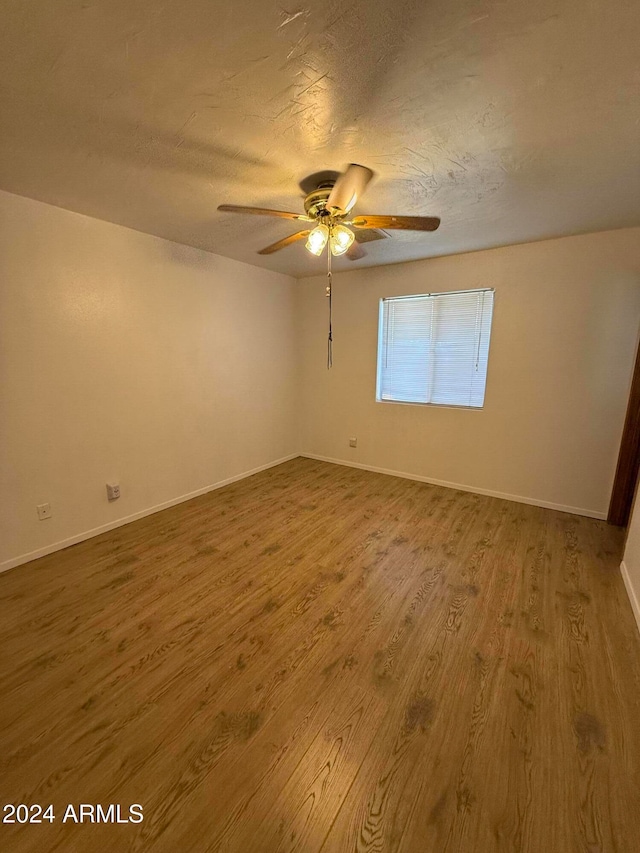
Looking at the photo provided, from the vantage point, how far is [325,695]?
4.67 feet

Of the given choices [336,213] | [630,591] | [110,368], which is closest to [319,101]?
[336,213]

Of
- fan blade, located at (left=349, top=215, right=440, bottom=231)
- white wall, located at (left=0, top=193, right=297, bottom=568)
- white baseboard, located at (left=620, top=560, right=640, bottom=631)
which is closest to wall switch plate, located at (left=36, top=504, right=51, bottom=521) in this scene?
white wall, located at (left=0, top=193, right=297, bottom=568)

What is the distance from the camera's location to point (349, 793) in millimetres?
1100

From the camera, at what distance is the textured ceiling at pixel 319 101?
39.5 inches

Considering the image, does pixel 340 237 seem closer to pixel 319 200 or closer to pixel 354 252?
pixel 319 200

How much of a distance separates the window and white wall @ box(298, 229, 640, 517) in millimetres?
101

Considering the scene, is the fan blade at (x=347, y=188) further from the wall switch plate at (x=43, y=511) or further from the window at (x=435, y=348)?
the wall switch plate at (x=43, y=511)

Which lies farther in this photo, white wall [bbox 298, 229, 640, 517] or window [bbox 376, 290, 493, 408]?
window [bbox 376, 290, 493, 408]

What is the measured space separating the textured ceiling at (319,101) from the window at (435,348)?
1.21 m

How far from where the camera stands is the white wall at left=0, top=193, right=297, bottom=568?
87.0 inches

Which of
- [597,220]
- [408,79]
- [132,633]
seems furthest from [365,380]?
[132,633]

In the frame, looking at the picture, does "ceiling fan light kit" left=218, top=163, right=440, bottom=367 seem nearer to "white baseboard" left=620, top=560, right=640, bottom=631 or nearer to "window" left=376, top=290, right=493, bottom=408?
"window" left=376, top=290, right=493, bottom=408

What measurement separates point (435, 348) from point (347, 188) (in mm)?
2281

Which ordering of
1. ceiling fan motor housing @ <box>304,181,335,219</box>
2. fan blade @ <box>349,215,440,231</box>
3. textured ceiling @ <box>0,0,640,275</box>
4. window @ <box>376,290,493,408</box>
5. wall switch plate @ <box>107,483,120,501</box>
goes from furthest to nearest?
→ window @ <box>376,290,493,408</box> < wall switch plate @ <box>107,483,120,501</box> < ceiling fan motor housing @ <box>304,181,335,219</box> < fan blade @ <box>349,215,440,231</box> < textured ceiling @ <box>0,0,640,275</box>
